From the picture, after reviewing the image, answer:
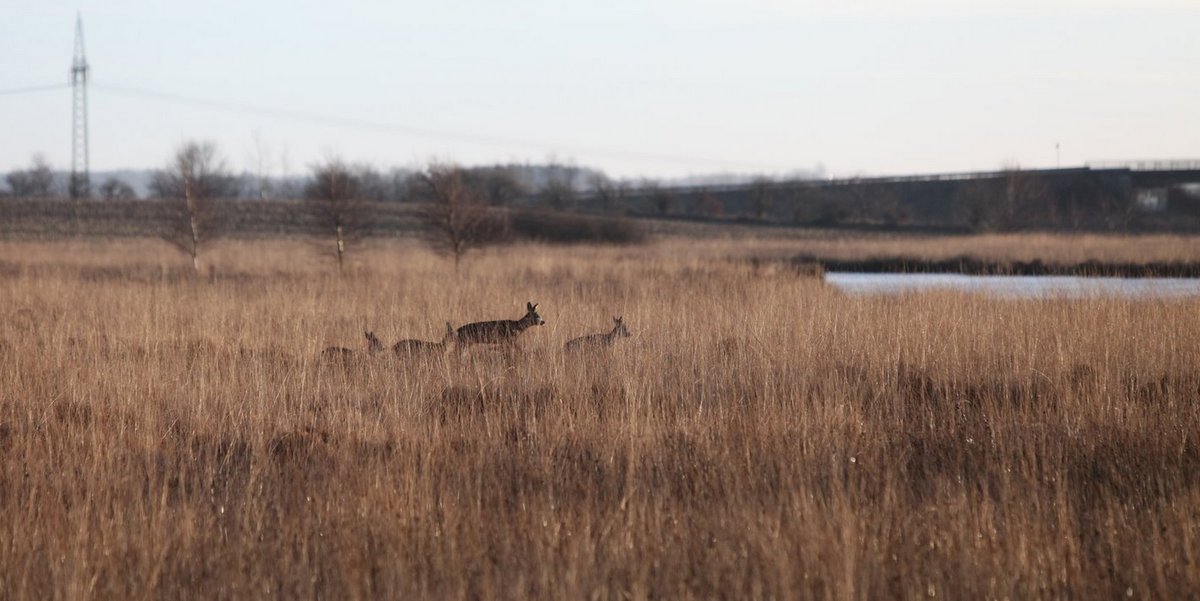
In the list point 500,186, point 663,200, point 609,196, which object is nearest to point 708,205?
point 663,200

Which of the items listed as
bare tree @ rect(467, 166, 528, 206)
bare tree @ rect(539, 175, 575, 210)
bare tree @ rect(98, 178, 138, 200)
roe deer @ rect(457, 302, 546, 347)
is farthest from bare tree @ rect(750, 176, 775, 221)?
roe deer @ rect(457, 302, 546, 347)

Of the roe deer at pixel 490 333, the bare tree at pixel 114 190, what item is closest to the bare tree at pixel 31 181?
the bare tree at pixel 114 190

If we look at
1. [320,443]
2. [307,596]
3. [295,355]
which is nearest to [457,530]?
[307,596]

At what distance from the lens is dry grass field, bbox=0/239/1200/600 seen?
16.0 ft

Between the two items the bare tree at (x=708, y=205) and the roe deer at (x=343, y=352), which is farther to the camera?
the bare tree at (x=708, y=205)

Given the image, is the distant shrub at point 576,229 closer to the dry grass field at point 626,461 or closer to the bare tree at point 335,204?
the bare tree at point 335,204

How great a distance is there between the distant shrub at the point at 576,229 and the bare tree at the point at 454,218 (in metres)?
20.5

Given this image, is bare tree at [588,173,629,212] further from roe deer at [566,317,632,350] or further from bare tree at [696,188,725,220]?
roe deer at [566,317,632,350]

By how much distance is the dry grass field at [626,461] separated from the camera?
488cm

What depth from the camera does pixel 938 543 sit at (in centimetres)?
517

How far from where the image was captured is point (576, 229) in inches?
2085

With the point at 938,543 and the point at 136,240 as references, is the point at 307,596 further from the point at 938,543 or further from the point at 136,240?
the point at 136,240

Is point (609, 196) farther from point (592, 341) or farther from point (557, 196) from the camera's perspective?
point (592, 341)

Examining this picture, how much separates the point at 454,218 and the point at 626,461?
21.7 metres
